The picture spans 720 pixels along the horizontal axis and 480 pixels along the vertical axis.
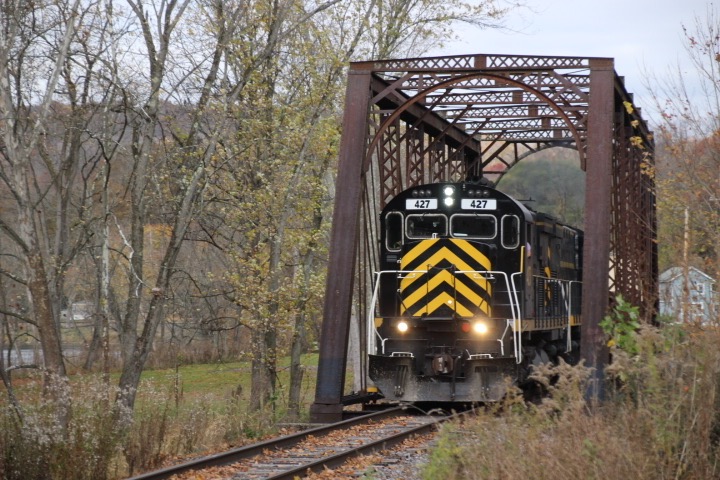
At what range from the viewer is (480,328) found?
13.2 meters

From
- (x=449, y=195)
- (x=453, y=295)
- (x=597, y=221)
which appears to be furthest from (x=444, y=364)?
(x=597, y=221)

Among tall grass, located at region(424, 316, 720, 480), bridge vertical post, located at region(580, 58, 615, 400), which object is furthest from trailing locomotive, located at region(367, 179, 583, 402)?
tall grass, located at region(424, 316, 720, 480)

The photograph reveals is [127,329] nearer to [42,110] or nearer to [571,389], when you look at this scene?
[42,110]

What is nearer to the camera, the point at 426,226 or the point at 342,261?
the point at 342,261

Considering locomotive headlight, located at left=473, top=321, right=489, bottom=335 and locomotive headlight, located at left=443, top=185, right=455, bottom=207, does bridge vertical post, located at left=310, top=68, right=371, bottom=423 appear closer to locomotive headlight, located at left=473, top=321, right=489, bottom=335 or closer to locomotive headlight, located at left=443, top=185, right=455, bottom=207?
locomotive headlight, located at left=443, top=185, right=455, bottom=207

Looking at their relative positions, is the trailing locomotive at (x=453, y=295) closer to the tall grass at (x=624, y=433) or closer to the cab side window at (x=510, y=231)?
the cab side window at (x=510, y=231)

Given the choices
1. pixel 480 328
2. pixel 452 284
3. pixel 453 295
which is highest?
pixel 452 284

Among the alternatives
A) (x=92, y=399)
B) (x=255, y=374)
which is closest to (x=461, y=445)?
(x=92, y=399)

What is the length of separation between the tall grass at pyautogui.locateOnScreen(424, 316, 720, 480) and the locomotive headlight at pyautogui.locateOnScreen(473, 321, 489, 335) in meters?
5.69

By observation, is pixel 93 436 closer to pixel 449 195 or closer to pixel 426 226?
pixel 426 226

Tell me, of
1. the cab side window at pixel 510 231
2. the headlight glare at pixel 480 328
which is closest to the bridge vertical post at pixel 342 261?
the headlight glare at pixel 480 328

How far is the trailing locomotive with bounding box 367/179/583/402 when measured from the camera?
42.5ft

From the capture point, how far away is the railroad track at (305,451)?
328 inches

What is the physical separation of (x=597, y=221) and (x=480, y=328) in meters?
2.32
